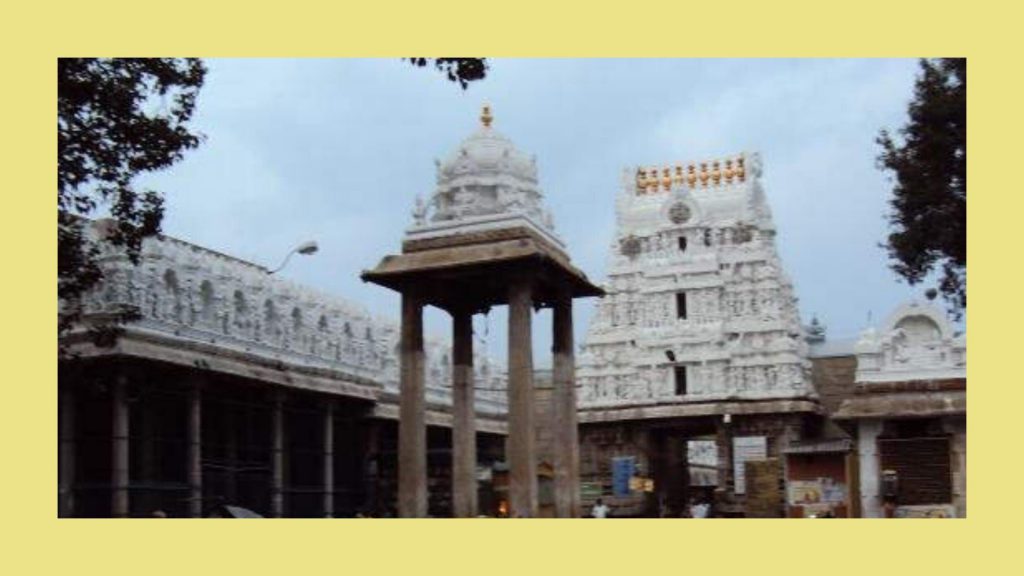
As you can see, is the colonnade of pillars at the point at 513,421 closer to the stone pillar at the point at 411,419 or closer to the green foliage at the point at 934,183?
the stone pillar at the point at 411,419

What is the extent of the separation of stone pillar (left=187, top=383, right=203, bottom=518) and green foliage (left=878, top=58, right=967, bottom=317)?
17.0 meters

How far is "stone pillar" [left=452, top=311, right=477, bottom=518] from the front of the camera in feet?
87.8

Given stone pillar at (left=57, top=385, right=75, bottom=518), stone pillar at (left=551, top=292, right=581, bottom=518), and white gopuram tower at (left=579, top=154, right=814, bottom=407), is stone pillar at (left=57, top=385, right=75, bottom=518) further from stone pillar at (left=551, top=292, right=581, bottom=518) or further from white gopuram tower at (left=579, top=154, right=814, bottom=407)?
white gopuram tower at (left=579, top=154, right=814, bottom=407)

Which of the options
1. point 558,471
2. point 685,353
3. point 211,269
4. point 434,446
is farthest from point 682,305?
point 558,471

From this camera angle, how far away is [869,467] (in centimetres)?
3556

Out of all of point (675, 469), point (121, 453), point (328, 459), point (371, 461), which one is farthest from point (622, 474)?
point (121, 453)

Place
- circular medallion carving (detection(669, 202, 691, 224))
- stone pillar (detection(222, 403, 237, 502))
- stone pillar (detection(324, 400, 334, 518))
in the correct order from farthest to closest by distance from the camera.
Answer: circular medallion carving (detection(669, 202, 691, 224))
stone pillar (detection(324, 400, 334, 518))
stone pillar (detection(222, 403, 237, 502))

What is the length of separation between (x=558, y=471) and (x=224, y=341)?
39.9ft

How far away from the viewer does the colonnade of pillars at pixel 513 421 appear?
26.0 metres

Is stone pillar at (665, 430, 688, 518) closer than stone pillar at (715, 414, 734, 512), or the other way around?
stone pillar at (715, 414, 734, 512)

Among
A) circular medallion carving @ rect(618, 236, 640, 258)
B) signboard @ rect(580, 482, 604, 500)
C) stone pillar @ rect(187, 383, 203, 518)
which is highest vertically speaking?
circular medallion carving @ rect(618, 236, 640, 258)

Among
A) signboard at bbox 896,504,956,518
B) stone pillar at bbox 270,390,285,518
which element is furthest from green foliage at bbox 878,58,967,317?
stone pillar at bbox 270,390,285,518

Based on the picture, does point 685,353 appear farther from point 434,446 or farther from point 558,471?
point 558,471

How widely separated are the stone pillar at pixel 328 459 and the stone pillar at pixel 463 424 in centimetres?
1312
